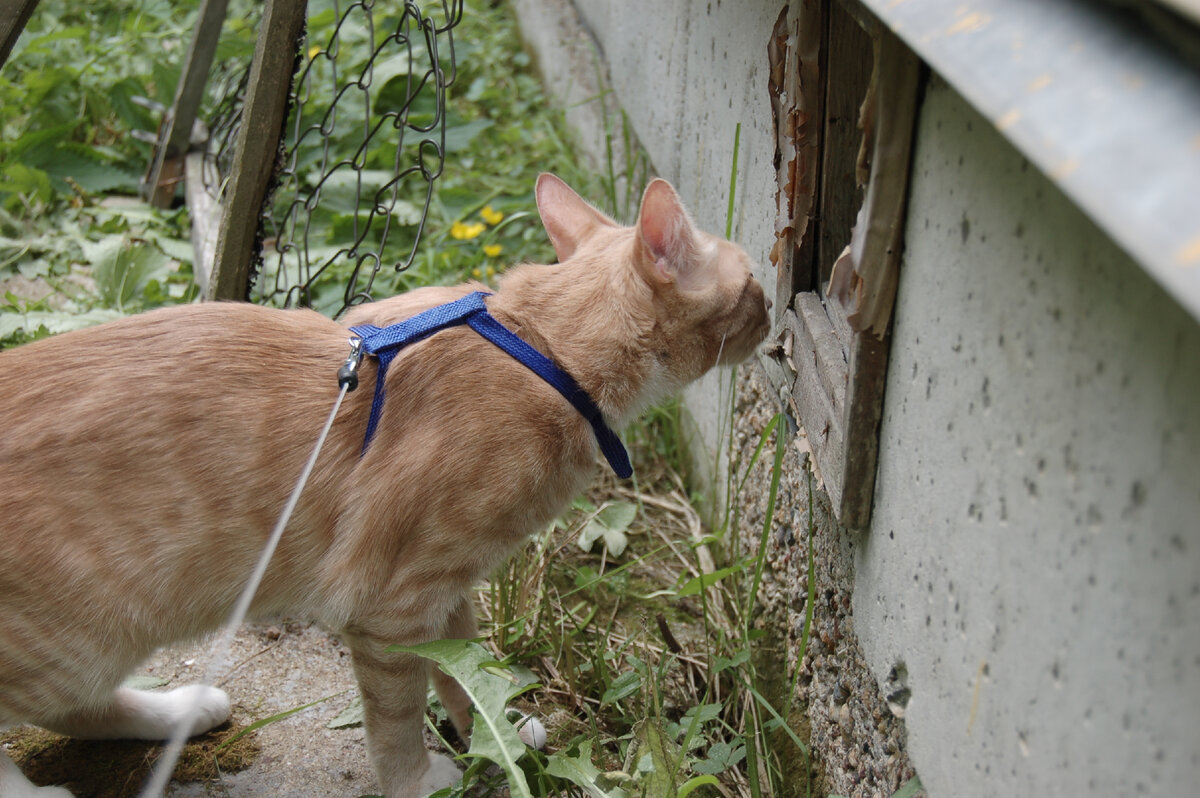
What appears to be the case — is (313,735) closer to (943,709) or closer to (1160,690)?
(943,709)

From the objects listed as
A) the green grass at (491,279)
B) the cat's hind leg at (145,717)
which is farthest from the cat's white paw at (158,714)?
the green grass at (491,279)

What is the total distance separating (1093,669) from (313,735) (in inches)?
67.4

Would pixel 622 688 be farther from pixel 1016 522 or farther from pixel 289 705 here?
pixel 1016 522

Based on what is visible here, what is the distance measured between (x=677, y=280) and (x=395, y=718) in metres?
1.02

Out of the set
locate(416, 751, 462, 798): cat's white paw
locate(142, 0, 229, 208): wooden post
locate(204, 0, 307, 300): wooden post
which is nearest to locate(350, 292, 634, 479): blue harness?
locate(416, 751, 462, 798): cat's white paw

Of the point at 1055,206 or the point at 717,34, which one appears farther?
the point at 717,34

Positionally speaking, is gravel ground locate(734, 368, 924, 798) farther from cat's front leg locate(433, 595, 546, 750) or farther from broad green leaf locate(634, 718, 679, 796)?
cat's front leg locate(433, 595, 546, 750)

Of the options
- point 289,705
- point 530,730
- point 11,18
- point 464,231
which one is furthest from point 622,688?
point 464,231

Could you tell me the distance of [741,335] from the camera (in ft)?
6.93

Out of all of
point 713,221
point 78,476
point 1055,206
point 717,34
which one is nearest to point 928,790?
point 1055,206

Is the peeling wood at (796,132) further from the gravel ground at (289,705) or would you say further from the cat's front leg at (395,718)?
the gravel ground at (289,705)

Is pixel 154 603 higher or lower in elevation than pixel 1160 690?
lower

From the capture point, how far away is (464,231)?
3801mm

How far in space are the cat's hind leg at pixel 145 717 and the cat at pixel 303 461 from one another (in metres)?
0.24
